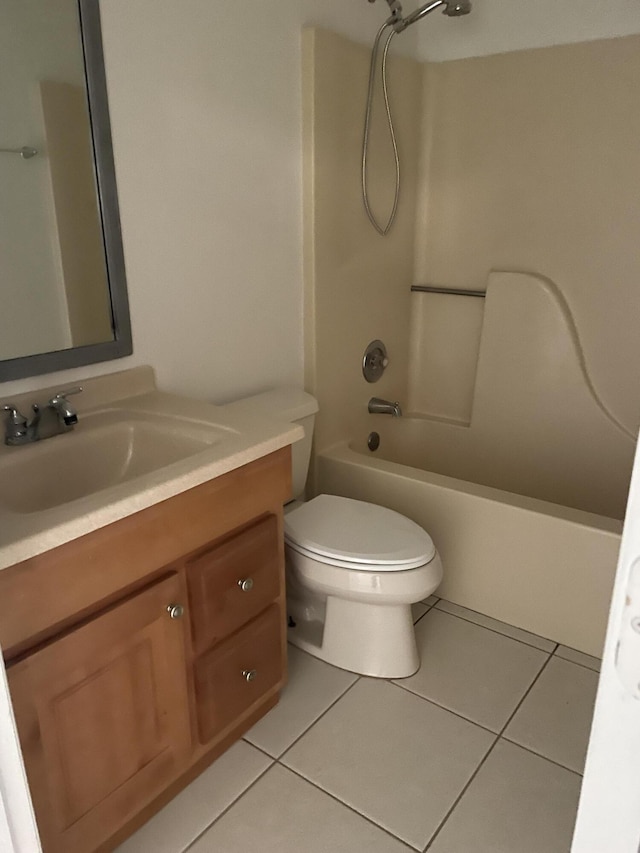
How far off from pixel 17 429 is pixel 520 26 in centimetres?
207

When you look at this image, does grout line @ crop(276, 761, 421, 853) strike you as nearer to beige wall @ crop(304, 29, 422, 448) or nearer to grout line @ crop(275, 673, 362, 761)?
grout line @ crop(275, 673, 362, 761)

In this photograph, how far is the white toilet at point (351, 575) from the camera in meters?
1.71

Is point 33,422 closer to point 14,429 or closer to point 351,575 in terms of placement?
point 14,429

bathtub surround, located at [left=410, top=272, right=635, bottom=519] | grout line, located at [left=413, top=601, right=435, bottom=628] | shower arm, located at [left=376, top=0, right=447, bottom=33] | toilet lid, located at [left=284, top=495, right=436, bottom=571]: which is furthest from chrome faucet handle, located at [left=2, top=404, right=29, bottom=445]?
shower arm, located at [left=376, top=0, right=447, bottom=33]

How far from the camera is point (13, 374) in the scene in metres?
1.42

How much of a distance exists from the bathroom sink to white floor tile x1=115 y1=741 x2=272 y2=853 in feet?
2.38

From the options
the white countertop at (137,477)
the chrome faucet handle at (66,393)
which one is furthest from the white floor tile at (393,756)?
the chrome faucet handle at (66,393)

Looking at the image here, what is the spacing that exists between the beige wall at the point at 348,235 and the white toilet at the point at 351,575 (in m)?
0.33

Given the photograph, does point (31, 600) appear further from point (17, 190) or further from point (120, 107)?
point (120, 107)

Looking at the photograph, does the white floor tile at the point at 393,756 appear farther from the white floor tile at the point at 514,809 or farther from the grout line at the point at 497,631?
the grout line at the point at 497,631

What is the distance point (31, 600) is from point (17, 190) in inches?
35.2

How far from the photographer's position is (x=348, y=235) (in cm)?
224

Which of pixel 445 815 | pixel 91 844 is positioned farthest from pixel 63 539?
pixel 445 815

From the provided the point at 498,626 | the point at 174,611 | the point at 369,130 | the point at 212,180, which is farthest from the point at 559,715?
the point at 369,130
